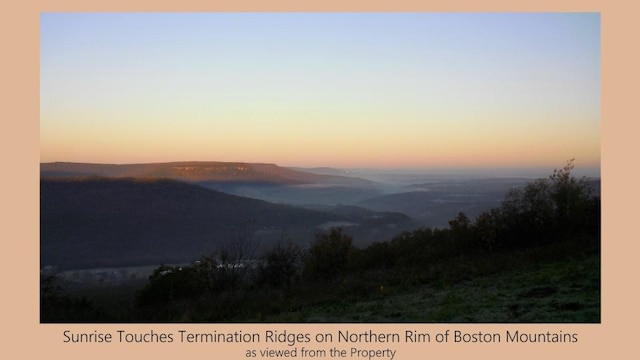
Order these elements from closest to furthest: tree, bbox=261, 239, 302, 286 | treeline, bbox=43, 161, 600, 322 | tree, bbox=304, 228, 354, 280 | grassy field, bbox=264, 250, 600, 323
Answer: grassy field, bbox=264, 250, 600, 323 → treeline, bbox=43, 161, 600, 322 → tree, bbox=261, 239, 302, 286 → tree, bbox=304, 228, 354, 280

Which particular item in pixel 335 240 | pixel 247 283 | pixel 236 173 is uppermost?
pixel 236 173

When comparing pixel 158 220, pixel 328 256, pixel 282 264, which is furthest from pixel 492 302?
pixel 158 220

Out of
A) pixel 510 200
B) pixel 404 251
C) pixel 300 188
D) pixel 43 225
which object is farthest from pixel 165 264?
pixel 510 200

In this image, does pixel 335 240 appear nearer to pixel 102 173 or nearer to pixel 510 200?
pixel 510 200

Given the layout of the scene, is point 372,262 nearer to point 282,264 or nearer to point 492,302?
point 282,264

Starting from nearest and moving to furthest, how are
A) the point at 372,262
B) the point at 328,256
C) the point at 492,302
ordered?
the point at 492,302 < the point at 328,256 < the point at 372,262

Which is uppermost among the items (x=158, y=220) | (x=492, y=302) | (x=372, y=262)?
(x=158, y=220)

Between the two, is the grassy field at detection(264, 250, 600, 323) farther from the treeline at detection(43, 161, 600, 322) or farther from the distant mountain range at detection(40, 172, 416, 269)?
the distant mountain range at detection(40, 172, 416, 269)

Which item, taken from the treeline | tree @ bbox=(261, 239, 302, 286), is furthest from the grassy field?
tree @ bbox=(261, 239, 302, 286)

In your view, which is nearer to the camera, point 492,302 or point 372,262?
point 492,302
